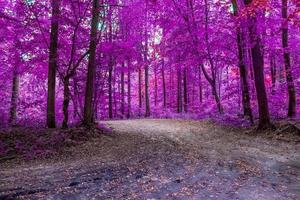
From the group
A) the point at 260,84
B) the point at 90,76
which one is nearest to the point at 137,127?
the point at 90,76

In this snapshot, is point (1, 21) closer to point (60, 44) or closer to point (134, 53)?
point (60, 44)

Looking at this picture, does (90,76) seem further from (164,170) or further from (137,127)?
(164,170)

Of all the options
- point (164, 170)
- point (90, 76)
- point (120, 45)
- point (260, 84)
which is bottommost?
point (164, 170)

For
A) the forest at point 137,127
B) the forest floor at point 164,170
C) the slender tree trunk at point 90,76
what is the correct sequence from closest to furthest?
the forest floor at point 164,170, the forest at point 137,127, the slender tree trunk at point 90,76

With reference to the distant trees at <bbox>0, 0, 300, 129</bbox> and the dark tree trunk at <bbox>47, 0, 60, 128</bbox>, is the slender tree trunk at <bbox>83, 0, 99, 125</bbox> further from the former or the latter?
the dark tree trunk at <bbox>47, 0, 60, 128</bbox>

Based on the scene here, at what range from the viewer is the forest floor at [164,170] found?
6.15m

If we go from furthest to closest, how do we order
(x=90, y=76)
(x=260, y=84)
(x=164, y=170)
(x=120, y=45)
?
(x=120, y=45) < (x=260, y=84) < (x=90, y=76) < (x=164, y=170)

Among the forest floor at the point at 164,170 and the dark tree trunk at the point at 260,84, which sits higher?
the dark tree trunk at the point at 260,84

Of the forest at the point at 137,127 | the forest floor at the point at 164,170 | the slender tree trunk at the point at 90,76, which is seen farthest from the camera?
the slender tree trunk at the point at 90,76

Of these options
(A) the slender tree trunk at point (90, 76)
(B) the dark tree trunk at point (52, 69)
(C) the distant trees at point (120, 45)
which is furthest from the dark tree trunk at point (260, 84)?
(B) the dark tree trunk at point (52, 69)

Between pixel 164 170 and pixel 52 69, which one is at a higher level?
pixel 52 69

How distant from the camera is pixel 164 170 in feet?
25.7

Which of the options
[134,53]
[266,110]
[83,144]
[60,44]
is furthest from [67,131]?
[266,110]

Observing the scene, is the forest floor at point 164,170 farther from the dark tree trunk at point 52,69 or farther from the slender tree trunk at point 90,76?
the dark tree trunk at point 52,69
